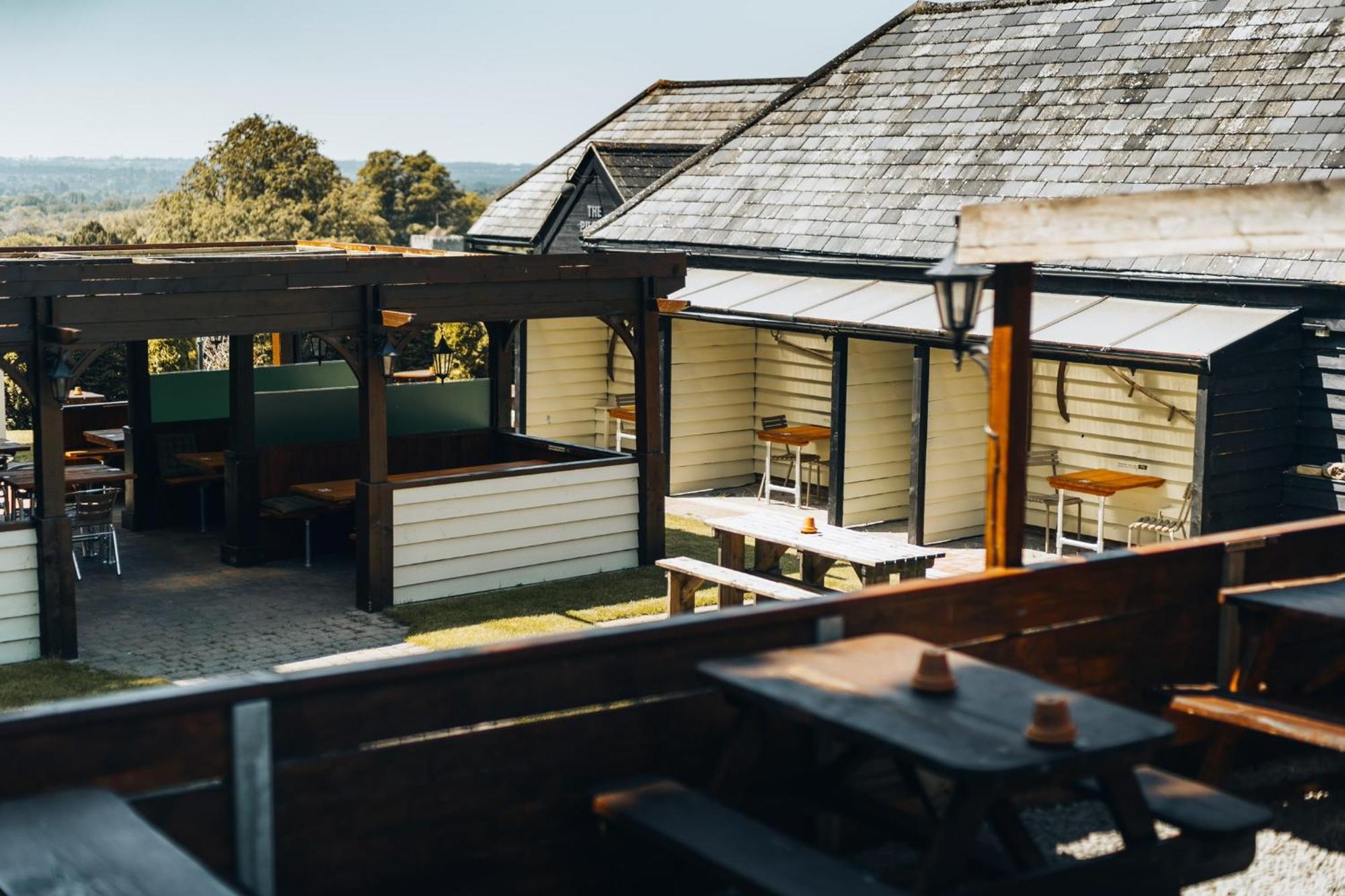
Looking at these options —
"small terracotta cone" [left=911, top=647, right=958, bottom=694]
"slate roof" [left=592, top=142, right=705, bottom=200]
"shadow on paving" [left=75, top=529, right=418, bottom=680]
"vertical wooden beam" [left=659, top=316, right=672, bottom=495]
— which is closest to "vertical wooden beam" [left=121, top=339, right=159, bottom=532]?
"shadow on paving" [left=75, top=529, right=418, bottom=680]

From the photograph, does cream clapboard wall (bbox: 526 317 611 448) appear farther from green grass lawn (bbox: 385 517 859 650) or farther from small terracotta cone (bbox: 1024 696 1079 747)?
small terracotta cone (bbox: 1024 696 1079 747)

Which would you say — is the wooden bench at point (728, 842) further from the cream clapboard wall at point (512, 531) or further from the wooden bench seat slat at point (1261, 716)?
the cream clapboard wall at point (512, 531)

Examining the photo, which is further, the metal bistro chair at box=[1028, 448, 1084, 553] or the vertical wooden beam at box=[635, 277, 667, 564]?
the metal bistro chair at box=[1028, 448, 1084, 553]

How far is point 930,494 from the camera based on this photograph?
1614cm

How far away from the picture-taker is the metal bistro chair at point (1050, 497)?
15891mm

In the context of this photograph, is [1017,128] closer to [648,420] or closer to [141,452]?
[648,420]

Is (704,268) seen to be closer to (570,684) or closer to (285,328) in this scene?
(285,328)

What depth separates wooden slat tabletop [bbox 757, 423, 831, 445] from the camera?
710 inches

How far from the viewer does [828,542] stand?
1228cm

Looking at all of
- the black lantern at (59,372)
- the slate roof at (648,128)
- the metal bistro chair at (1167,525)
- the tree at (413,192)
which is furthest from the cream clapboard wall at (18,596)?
the tree at (413,192)

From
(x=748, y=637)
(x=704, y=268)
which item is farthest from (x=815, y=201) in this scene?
(x=748, y=637)

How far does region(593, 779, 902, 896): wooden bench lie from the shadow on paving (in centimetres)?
651

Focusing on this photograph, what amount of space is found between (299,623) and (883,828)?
7.99m

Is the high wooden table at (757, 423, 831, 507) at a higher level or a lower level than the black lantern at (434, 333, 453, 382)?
lower
